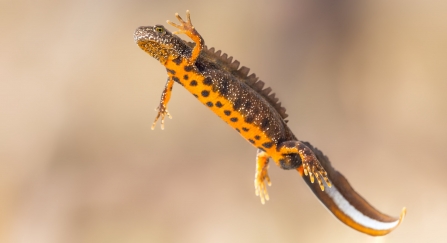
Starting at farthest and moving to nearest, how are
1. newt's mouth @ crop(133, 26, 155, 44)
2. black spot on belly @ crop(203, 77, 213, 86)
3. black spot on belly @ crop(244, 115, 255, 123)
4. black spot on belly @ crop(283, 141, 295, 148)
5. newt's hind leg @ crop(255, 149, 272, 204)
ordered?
newt's hind leg @ crop(255, 149, 272, 204) < black spot on belly @ crop(283, 141, 295, 148) < black spot on belly @ crop(244, 115, 255, 123) < black spot on belly @ crop(203, 77, 213, 86) < newt's mouth @ crop(133, 26, 155, 44)

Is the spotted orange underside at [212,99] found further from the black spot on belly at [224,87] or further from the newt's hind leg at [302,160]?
the newt's hind leg at [302,160]

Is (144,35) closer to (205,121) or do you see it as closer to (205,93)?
(205,93)

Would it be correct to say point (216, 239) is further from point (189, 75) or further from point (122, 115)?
point (189, 75)

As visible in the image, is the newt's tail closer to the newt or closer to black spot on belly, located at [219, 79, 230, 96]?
the newt

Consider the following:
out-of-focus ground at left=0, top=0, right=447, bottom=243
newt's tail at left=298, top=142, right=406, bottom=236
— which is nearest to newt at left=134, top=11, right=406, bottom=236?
newt's tail at left=298, top=142, right=406, bottom=236

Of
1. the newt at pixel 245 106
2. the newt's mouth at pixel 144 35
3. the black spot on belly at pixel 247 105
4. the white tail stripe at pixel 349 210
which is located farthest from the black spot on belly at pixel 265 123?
the newt's mouth at pixel 144 35

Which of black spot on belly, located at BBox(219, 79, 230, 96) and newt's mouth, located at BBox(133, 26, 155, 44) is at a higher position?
black spot on belly, located at BBox(219, 79, 230, 96)

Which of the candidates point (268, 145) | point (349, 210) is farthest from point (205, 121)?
point (349, 210)

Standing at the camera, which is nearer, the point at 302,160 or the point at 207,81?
the point at 207,81
